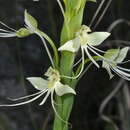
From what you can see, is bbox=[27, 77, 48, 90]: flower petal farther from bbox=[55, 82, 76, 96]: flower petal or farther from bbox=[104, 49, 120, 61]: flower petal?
bbox=[104, 49, 120, 61]: flower petal

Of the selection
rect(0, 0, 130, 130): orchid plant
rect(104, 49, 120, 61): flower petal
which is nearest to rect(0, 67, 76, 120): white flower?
rect(0, 0, 130, 130): orchid plant

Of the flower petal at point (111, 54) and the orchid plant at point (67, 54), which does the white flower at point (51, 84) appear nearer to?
the orchid plant at point (67, 54)

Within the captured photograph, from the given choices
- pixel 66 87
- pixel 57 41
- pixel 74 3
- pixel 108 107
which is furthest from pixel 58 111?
pixel 108 107

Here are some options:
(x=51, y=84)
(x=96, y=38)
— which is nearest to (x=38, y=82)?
(x=51, y=84)

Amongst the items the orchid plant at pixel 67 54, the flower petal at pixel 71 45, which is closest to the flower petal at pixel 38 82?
the orchid plant at pixel 67 54

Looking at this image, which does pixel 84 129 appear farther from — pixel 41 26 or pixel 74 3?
pixel 74 3
